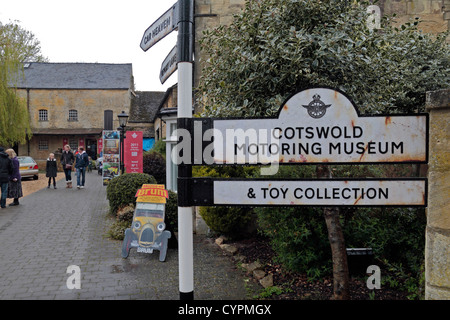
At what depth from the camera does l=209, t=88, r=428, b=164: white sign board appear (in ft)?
8.12

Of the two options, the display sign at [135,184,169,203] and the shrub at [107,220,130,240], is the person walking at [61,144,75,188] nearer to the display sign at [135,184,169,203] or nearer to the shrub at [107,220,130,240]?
the shrub at [107,220,130,240]

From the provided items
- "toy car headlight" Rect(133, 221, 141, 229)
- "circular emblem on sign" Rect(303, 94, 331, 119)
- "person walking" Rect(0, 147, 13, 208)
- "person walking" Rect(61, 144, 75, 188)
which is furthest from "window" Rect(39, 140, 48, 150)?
"circular emblem on sign" Rect(303, 94, 331, 119)

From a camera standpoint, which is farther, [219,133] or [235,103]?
[235,103]

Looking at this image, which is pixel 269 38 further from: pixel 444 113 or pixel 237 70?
pixel 444 113

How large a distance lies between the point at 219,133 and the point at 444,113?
150cm

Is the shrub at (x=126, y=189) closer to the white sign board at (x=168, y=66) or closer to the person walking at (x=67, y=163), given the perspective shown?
the white sign board at (x=168, y=66)

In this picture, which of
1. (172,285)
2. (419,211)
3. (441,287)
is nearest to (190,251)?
(441,287)

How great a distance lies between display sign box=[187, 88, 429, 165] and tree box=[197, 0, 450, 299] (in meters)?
0.77

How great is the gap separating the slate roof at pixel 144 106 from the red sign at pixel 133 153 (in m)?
22.3

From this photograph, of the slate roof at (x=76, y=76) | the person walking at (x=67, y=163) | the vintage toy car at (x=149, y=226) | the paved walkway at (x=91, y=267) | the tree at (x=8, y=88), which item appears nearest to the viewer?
the paved walkway at (x=91, y=267)

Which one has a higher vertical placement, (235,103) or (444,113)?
(235,103)

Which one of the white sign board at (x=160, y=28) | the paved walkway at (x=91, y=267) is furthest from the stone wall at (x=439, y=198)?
the paved walkway at (x=91, y=267)

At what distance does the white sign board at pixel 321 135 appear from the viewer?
8.12 feet

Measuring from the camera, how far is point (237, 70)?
3.53m
